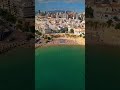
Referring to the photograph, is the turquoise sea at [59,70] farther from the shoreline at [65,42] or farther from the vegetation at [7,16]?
the vegetation at [7,16]

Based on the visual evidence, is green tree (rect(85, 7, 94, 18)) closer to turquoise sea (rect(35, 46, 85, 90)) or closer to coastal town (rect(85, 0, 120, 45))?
coastal town (rect(85, 0, 120, 45))

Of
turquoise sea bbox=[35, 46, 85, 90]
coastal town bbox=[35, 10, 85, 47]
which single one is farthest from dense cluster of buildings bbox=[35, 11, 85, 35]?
turquoise sea bbox=[35, 46, 85, 90]

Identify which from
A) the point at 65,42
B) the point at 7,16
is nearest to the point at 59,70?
the point at 65,42

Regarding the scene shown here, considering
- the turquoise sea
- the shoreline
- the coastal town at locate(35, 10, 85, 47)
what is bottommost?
the turquoise sea

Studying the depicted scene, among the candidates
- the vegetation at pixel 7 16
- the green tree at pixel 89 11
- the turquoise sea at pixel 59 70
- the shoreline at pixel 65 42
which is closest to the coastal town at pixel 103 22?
the green tree at pixel 89 11

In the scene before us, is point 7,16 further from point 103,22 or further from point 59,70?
point 103,22

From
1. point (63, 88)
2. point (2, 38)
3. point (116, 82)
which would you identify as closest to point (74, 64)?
point (63, 88)

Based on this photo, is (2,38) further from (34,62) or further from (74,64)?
(74,64)
